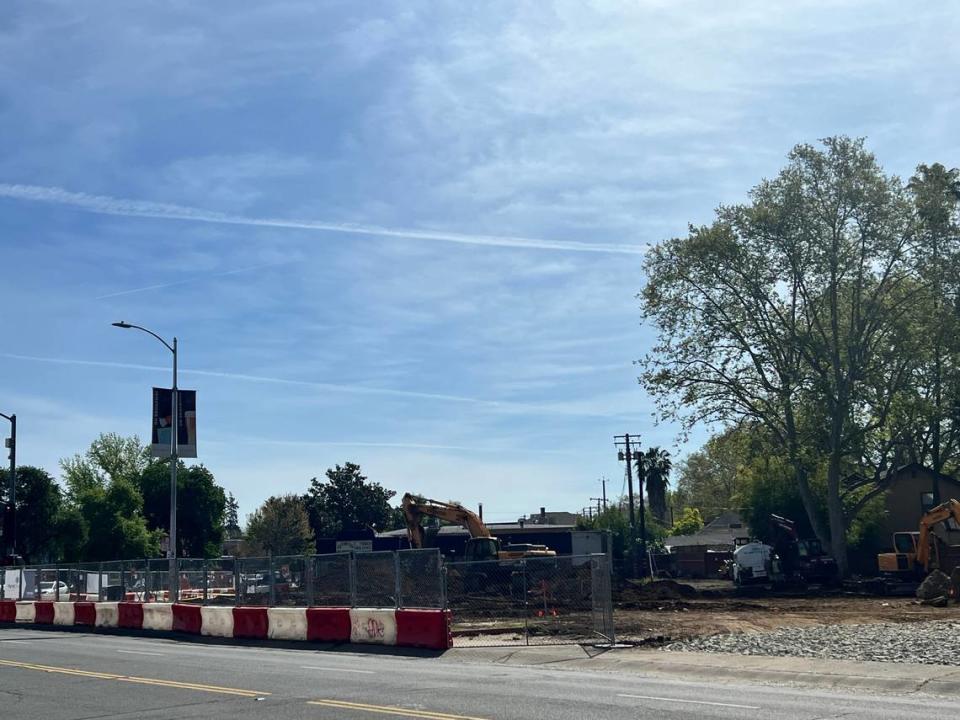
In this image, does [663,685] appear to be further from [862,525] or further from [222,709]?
[862,525]

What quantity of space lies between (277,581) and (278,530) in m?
70.4

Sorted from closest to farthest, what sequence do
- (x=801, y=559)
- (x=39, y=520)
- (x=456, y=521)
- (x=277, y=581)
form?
(x=277, y=581) → (x=456, y=521) → (x=801, y=559) → (x=39, y=520)

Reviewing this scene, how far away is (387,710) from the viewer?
13055mm

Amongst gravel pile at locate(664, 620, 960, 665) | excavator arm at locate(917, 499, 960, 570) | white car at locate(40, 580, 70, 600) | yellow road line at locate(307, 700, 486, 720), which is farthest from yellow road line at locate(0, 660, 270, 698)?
excavator arm at locate(917, 499, 960, 570)

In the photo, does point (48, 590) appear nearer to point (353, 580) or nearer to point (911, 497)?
point (353, 580)

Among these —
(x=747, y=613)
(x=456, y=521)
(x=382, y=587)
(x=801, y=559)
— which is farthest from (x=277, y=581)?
(x=801, y=559)

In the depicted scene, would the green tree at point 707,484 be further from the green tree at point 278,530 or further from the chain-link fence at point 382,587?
the chain-link fence at point 382,587

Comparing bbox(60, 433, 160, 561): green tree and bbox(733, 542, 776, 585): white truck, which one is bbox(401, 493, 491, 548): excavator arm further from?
bbox(60, 433, 160, 561): green tree

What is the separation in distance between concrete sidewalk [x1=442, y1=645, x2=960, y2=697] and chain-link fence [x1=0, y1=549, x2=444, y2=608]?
2037mm

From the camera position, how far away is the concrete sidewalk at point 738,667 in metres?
15.5

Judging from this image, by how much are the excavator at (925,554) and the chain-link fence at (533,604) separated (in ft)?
49.4

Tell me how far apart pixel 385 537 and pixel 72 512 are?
79.8 feet

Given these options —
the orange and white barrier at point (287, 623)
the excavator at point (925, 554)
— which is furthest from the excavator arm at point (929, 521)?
the orange and white barrier at point (287, 623)

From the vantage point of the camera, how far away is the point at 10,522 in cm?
4556
